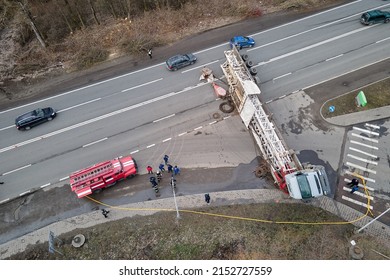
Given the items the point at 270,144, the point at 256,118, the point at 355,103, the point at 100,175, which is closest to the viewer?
the point at 100,175

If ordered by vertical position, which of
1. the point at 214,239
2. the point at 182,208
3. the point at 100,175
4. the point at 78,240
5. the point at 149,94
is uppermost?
the point at 149,94

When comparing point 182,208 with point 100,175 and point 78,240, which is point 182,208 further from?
point 78,240

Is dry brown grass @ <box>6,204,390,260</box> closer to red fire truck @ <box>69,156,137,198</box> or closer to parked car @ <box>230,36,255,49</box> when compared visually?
red fire truck @ <box>69,156,137,198</box>

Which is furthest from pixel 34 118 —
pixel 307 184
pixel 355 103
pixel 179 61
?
pixel 355 103

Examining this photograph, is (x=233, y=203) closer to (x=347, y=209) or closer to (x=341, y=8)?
(x=347, y=209)

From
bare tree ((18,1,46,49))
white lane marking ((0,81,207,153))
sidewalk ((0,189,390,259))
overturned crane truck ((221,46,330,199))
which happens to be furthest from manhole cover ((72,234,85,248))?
bare tree ((18,1,46,49))

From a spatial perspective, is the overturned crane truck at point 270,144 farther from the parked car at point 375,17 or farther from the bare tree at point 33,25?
the bare tree at point 33,25
